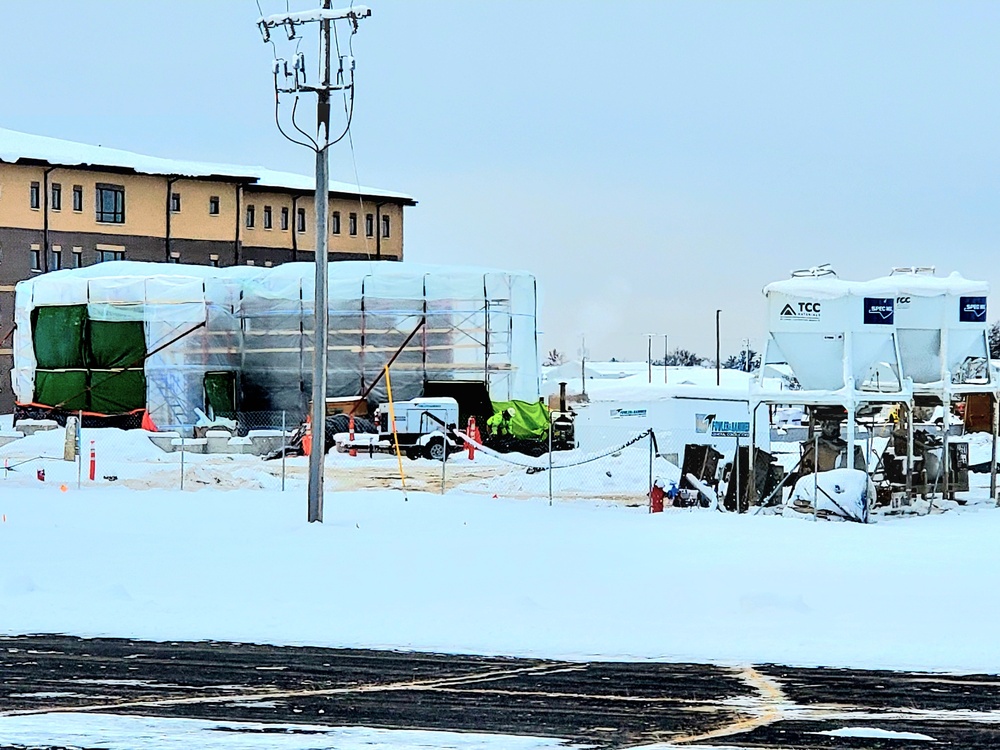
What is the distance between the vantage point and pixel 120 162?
72.9 metres

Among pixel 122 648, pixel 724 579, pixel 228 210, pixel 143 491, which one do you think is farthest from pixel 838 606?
pixel 228 210

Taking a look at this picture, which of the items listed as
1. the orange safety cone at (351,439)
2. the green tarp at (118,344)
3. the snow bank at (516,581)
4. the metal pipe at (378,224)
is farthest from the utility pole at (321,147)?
the metal pipe at (378,224)

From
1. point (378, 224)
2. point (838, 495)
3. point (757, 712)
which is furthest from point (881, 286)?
point (378, 224)

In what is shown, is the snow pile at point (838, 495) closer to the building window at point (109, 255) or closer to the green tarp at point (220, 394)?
the green tarp at point (220, 394)

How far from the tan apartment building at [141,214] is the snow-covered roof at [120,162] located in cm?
7

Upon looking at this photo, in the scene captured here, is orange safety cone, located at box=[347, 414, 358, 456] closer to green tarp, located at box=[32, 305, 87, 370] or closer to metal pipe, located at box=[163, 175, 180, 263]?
green tarp, located at box=[32, 305, 87, 370]

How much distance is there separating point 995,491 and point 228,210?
51.4 metres

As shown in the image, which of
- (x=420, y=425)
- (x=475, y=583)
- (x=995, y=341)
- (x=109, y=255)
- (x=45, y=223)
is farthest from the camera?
(x=995, y=341)

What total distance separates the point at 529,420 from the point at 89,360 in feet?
57.2

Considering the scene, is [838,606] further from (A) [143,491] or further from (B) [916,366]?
(A) [143,491]

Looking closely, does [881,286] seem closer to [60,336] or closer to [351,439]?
[351,439]

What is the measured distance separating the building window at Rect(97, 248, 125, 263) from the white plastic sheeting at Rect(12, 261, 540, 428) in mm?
16958

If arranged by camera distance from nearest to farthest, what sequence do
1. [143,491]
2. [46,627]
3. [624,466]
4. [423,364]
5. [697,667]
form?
[697,667] → [46,627] → [143,491] → [624,466] → [423,364]

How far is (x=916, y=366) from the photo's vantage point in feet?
100
